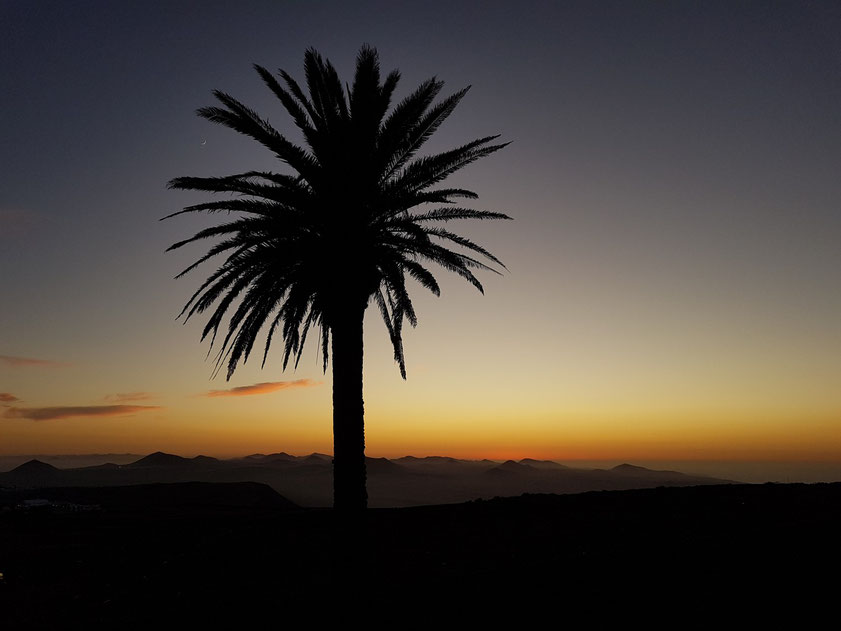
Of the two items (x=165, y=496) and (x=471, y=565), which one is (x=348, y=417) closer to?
(x=471, y=565)

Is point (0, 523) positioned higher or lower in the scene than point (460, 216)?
lower

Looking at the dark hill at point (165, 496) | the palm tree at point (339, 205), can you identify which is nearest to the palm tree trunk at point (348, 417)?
the palm tree at point (339, 205)

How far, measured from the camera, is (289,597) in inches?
437

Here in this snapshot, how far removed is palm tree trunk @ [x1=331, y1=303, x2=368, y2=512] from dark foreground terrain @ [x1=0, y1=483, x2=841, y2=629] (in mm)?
626

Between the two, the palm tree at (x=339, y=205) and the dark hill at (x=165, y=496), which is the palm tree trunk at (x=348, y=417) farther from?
the dark hill at (x=165, y=496)

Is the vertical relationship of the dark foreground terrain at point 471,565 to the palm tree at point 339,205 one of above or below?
below

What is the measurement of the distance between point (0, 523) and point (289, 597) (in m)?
18.8

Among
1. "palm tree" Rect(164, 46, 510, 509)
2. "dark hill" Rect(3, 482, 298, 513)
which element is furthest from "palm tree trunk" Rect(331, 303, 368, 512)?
"dark hill" Rect(3, 482, 298, 513)

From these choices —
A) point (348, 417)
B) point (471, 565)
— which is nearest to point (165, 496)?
point (471, 565)

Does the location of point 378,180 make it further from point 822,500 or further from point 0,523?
point 0,523

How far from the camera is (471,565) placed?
11969 mm

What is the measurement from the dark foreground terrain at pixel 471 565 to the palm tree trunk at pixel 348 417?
24.7 inches

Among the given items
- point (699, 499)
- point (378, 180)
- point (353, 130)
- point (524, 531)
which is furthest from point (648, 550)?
point (353, 130)

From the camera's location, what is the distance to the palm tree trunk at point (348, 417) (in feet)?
36.4
